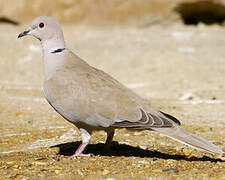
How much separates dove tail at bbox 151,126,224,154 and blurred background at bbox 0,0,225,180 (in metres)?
0.18

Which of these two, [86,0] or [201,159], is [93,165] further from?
[86,0]

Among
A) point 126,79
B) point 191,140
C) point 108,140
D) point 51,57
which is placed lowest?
point 126,79

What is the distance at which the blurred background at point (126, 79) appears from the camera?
15.6ft

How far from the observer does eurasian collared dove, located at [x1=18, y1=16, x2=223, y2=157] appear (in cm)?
479

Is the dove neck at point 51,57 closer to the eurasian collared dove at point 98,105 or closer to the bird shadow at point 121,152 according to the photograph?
the eurasian collared dove at point 98,105

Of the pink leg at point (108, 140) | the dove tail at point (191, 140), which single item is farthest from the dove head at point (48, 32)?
the dove tail at point (191, 140)

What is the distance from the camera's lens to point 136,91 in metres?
9.97

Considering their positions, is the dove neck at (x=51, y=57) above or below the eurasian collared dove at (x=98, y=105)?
above

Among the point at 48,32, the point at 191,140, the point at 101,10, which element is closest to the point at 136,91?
the point at 48,32

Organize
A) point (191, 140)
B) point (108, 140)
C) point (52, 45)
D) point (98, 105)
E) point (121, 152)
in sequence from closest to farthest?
point (191, 140) → point (98, 105) → point (108, 140) → point (121, 152) → point (52, 45)

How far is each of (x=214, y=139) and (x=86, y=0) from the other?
36.5 ft

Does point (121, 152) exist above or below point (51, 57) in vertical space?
below

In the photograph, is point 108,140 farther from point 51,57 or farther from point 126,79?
point 126,79

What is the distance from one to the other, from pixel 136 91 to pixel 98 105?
5.08m
